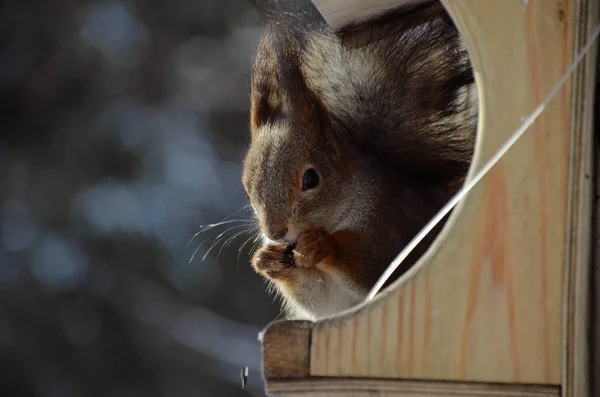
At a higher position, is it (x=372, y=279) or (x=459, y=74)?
(x=459, y=74)

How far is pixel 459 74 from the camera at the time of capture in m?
1.43

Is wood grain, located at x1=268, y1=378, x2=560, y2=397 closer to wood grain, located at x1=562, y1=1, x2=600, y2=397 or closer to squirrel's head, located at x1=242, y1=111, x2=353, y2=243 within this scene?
wood grain, located at x1=562, y1=1, x2=600, y2=397

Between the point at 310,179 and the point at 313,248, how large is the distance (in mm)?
143

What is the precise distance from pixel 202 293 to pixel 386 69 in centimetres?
277

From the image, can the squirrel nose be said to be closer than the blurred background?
Yes

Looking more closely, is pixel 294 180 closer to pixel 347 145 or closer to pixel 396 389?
pixel 347 145

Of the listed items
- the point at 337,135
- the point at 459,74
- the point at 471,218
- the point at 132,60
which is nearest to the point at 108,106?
the point at 132,60

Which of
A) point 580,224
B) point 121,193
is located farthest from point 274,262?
point 121,193

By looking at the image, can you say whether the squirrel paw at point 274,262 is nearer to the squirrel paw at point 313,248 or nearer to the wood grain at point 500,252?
the squirrel paw at point 313,248

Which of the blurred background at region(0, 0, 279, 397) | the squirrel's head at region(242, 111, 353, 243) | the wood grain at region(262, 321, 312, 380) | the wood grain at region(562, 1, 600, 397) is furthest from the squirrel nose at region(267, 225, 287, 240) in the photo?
the blurred background at region(0, 0, 279, 397)

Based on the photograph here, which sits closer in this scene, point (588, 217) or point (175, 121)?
point (588, 217)

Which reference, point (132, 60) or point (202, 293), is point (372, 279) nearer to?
point (202, 293)

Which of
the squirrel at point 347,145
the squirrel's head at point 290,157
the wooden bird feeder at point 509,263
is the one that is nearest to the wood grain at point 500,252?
the wooden bird feeder at point 509,263

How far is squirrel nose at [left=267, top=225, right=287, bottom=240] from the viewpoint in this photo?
5.11 feet
